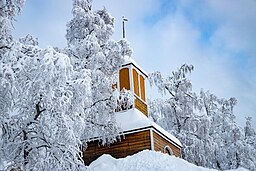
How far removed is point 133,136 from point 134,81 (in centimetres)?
334

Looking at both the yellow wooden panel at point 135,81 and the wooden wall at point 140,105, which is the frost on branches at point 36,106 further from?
the yellow wooden panel at point 135,81

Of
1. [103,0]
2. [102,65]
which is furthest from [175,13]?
[102,65]

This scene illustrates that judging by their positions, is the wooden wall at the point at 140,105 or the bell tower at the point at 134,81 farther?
the bell tower at the point at 134,81

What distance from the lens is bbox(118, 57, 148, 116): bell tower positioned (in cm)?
1717

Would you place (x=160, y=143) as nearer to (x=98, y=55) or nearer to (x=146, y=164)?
(x=146, y=164)

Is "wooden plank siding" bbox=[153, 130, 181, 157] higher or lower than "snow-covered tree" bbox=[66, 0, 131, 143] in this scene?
lower

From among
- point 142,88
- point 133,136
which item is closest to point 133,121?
point 133,136

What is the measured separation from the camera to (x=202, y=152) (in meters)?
21.0

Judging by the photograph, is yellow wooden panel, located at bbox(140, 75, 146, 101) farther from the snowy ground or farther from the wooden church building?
the snowy ground

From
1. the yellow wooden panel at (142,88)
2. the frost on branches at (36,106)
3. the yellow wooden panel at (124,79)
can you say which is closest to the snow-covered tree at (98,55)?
the yellow wooden panel at (124,79)

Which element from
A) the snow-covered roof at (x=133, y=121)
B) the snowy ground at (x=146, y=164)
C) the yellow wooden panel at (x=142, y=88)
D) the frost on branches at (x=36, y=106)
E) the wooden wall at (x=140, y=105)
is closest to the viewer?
the frost on branches at (x=36, y=106)

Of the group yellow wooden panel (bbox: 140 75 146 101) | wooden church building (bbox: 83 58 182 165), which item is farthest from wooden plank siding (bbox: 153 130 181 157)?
yellow wooden panel (bbox: 140 75 146 101)

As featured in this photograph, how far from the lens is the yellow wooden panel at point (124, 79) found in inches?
677

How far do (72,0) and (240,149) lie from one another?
12131mm
